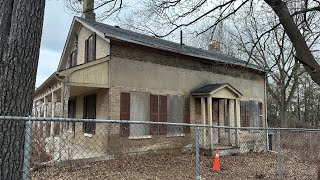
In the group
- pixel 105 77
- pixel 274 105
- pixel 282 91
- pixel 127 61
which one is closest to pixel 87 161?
pixel 105 77

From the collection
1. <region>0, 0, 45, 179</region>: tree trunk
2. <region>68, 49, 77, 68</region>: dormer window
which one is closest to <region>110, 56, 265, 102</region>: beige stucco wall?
<region>68, 49, 77, 68</region>: dormer window

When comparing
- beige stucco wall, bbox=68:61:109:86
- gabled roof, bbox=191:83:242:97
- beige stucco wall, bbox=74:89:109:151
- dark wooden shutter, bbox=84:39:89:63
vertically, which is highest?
dark wooden shutter, bbox=84:39:89:63

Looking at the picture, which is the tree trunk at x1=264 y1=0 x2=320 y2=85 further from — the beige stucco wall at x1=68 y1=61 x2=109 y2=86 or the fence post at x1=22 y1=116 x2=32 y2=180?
the beige stucco wall at x1=68 y1=61 x2=109 y2=86

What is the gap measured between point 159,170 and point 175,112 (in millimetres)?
4462

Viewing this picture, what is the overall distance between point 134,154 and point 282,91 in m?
23.6

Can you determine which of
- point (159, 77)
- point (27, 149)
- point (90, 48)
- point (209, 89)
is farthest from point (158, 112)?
point (27, 149)

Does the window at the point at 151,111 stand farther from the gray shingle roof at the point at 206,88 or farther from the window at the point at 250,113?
the window at the point at 250,113

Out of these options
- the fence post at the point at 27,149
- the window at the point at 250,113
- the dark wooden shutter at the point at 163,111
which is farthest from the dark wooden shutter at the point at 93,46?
the fence post at the point at 27,149

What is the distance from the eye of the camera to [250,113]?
57.5 feet

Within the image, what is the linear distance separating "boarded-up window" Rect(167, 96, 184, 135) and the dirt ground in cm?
171

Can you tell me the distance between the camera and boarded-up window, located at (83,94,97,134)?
13342 millimetres

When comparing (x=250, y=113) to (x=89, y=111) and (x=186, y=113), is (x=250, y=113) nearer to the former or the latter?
(x=186, y=113)

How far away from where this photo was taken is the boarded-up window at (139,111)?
12430 mm

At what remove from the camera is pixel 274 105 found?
37.7 meters
